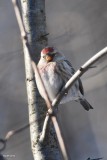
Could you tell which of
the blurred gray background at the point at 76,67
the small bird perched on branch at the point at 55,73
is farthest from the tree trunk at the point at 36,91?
the blurred gray background at the point at 76,67

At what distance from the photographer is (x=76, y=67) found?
366 cm

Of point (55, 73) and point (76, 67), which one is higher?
point (76, 67)

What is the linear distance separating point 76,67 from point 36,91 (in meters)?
1.92

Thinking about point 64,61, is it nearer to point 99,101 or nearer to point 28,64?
point 28,64

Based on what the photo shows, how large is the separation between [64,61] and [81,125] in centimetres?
175

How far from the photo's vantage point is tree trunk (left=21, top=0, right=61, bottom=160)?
1673mm

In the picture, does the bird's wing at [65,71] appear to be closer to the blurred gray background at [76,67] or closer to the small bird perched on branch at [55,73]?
the small bird perched on branch at [55,73]

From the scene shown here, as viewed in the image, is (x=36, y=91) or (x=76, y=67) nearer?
(x=36, y=91)

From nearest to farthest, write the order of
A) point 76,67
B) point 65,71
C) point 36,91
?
1. point 36,91
2. point 65,71
3. point 76,67

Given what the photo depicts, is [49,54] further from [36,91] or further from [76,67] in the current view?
[76,67]

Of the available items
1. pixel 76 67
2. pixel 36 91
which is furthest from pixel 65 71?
pixel 76 67

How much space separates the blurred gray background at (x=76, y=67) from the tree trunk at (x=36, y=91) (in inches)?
73.7

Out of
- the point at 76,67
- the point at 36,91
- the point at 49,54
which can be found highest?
the point at 76,67

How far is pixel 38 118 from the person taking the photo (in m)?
1.68
